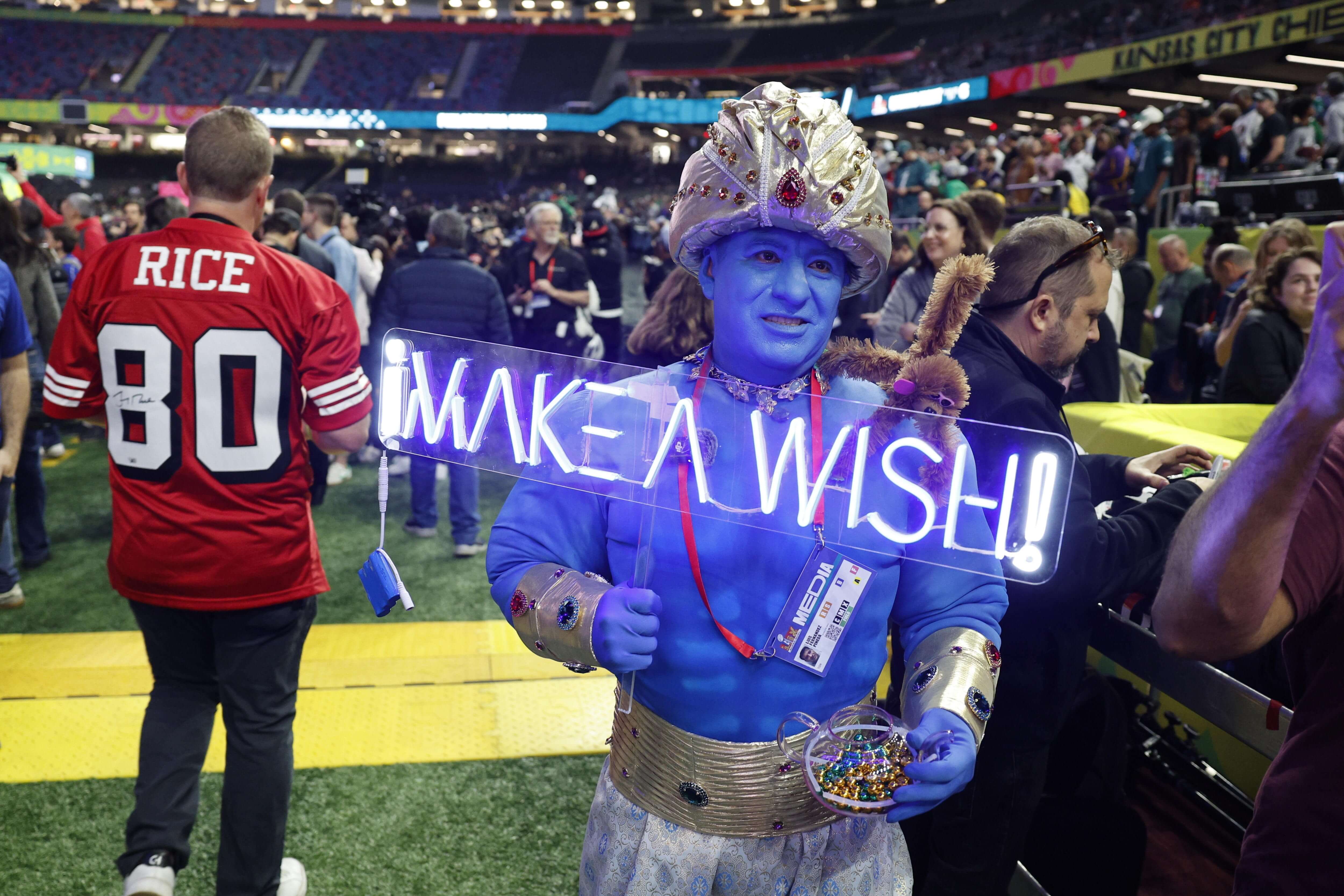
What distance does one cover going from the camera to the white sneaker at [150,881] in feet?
6.86

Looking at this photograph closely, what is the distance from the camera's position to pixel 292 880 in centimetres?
244

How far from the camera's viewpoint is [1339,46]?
17484mm

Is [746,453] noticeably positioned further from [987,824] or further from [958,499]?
[987,824]

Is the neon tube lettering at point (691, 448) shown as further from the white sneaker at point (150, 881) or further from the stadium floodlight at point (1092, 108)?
the stadium floodlight at point (1092, 108)

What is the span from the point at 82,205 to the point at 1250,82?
22.1 metres

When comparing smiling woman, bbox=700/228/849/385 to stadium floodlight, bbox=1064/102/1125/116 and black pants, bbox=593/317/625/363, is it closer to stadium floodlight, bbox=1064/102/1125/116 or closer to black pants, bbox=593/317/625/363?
black pants, bbox=593/317/625/363

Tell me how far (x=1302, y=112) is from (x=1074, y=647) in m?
9.92

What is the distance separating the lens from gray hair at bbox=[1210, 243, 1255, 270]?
5.73 m

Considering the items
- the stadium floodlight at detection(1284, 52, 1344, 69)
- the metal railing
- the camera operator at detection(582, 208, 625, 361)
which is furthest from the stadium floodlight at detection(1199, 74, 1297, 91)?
the metal railing

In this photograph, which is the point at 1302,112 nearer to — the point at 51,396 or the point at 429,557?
the point at 429,557

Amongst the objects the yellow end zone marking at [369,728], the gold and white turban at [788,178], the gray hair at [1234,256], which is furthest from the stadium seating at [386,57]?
the gold and white turban at [788,178]

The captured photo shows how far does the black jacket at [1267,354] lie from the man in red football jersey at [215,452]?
11.5 ft

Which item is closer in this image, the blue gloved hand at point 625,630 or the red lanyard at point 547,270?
the blue gloved hand at point 625,630

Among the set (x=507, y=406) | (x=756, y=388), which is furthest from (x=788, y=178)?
(x=507, y=406)
